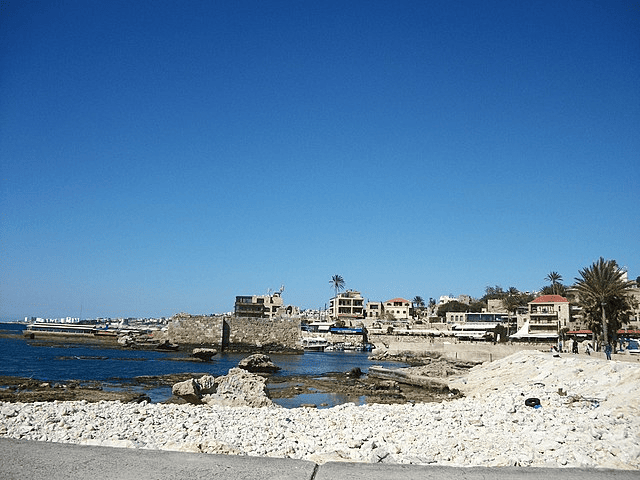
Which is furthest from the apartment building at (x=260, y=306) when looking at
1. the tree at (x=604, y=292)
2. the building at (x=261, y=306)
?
the tree at (x=604, y=292)

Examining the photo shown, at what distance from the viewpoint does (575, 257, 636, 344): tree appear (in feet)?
116

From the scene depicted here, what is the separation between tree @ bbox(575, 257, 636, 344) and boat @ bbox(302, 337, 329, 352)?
150 feet

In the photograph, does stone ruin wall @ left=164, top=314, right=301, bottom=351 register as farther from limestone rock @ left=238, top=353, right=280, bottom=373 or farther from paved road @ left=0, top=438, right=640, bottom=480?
paved road @ left=0, top=438, right=640, bottom=480

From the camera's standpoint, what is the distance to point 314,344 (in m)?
78.8

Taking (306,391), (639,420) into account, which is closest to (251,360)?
(306,391)

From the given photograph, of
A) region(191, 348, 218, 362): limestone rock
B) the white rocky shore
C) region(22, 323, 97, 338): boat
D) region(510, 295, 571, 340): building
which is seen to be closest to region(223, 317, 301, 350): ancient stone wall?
region(191, 348, 218, 362): limestone rock

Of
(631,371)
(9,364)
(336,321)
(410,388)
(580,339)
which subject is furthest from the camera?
(336,321)

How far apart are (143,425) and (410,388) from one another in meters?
19.7

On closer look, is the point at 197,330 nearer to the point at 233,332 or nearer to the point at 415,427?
the point at 233,332

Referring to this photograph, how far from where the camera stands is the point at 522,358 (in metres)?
27.2

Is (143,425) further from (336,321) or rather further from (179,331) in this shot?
(336,321)

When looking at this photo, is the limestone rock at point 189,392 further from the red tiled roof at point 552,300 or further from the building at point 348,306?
the building at point 348,306

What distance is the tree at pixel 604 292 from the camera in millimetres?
35469

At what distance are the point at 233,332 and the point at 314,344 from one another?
13743 millimetres
